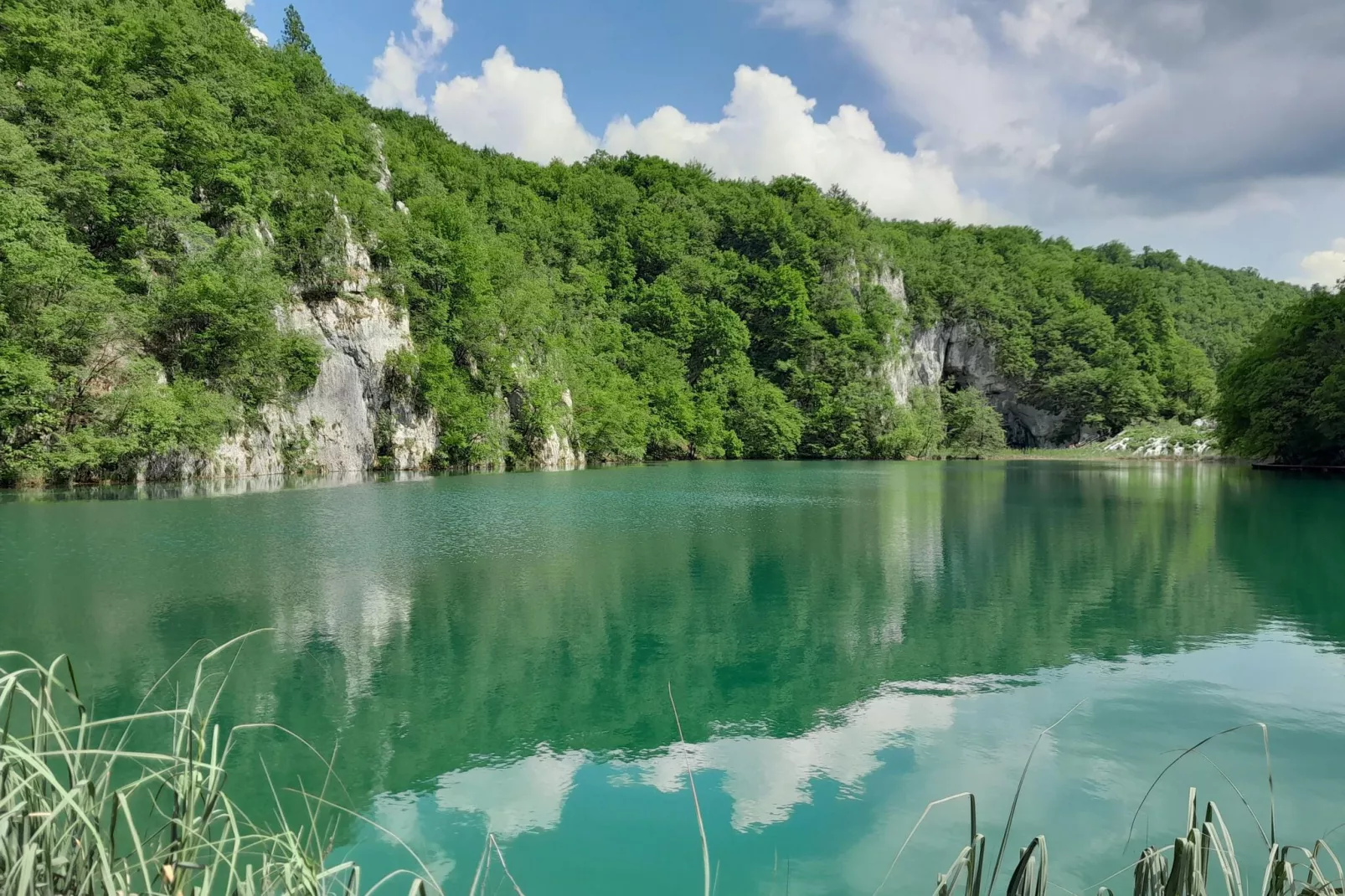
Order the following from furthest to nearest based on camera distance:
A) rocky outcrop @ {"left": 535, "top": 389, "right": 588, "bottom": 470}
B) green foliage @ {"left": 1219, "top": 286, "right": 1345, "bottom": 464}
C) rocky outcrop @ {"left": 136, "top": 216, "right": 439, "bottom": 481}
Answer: rocky outcrop @ {"left": 535, "top": 389, "right": 588, "bottom": 470}
rocky outcrop @ {"left": 136, "top": 216, "right": 439, "bottom": 481}
green foliage @ {"left": 1219, "top": 286, "right": 1345, "bottom": 464}

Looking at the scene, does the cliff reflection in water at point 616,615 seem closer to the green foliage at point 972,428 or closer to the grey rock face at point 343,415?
the grey rock face at point 343,415

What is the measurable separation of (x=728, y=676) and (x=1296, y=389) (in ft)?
129

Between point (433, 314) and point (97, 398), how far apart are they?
20.5m

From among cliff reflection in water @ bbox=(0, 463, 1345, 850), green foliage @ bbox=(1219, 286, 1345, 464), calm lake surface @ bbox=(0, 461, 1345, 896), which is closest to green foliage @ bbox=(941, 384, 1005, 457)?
green foliage @ bbox=(1219, 286, 1345, 464)

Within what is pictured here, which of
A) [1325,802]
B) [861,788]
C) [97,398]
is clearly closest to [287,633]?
[861,788]

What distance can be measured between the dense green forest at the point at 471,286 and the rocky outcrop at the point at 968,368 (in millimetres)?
1250

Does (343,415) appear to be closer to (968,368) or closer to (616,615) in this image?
(616,615)

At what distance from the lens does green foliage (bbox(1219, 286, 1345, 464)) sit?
33.8 metres

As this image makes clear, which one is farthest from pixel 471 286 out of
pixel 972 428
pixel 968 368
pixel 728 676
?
pixel 968 368

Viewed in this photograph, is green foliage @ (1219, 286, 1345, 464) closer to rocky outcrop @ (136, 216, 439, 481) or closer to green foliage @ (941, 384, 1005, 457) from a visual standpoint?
green foliage @ (941, 384, 1005, 457)

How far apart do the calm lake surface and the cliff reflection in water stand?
51mm

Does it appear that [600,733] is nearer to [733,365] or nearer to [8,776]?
[8,776]

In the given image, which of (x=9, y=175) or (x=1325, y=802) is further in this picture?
(x=9, y=175)

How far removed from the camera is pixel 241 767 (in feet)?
19.1
